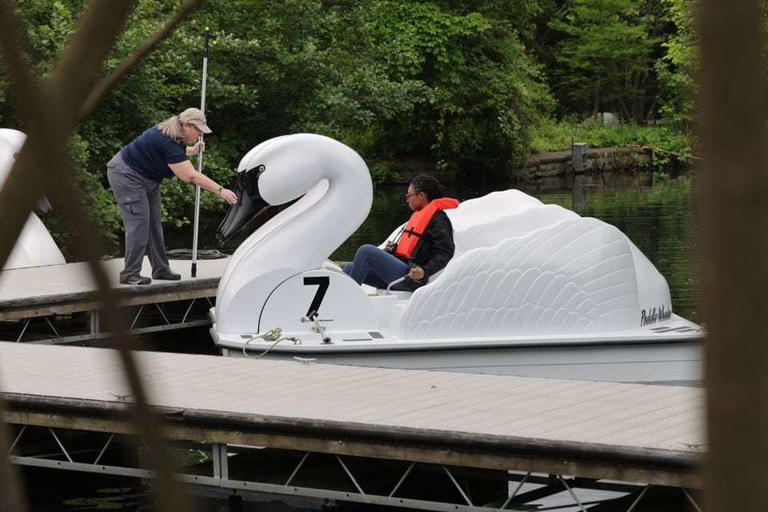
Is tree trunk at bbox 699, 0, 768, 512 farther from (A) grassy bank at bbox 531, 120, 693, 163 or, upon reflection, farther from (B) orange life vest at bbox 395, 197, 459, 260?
(A) grassy bank at bbox 531, 120, 693, 163

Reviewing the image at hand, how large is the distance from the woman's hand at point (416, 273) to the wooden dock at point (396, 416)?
182cm

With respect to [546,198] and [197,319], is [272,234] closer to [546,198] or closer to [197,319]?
[197,319]

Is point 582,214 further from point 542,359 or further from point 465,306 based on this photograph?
point 465,306

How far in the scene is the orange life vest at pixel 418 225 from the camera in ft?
31.9

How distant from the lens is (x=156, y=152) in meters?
11.0

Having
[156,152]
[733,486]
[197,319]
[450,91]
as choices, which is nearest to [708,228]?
[733,486]

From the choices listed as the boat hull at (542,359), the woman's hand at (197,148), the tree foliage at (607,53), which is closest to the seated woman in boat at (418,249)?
the boat hull at (542,359)

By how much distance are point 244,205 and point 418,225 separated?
1.39m

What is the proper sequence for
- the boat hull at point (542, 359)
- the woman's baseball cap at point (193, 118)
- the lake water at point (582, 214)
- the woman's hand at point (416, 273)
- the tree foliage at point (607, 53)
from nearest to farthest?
the lake water at point (582, 214) → the boat hull at point (542, 359) → the woman's hand at point (416, 273) → the woman's baseball cap at point (193, 118) → the tree foliage at point (607, 53)

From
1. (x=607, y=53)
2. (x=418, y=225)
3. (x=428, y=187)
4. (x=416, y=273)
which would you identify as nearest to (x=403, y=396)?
(x=416, y=273)

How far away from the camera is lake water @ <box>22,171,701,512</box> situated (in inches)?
258

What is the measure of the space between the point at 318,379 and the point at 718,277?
22.8 ft

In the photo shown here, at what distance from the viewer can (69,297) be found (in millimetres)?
10922

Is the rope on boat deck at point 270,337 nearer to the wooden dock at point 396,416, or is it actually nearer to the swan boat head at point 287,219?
the swan boat head at point 287,219
